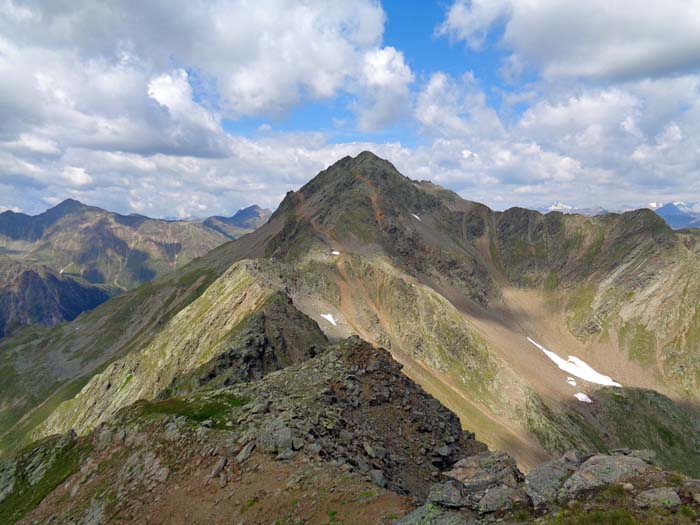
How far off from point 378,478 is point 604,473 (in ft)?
36.8

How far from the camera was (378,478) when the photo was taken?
75.7 feet

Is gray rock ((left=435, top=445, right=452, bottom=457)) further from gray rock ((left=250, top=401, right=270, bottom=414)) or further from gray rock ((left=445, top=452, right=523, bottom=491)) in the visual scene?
gray rock ((left=250, top=401, right=270, bottom=414))

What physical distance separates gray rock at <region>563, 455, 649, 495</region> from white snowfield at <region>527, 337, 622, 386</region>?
593ft

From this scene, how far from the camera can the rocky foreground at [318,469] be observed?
16.2 meters

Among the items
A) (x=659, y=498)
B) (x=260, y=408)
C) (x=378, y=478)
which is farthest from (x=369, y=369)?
(x=659, y=498)

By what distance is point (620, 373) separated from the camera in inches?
7293

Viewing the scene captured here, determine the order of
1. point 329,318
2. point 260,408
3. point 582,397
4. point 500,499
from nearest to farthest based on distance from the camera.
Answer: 1. point 500,499
2. point 260,408
3. point 329,318
4. point 582,397

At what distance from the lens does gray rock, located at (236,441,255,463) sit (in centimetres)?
2498

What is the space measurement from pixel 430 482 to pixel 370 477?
7150 millimetres

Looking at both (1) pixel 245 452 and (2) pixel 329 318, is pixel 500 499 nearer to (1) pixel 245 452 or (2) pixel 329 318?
(1) pixel 245 452

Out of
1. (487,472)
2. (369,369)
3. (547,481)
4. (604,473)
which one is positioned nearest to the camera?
(604,473)

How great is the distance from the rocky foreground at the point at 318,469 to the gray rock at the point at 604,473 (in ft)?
0.19

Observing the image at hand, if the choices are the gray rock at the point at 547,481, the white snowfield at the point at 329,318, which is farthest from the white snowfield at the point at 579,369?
the gray rock at the point at 547,481

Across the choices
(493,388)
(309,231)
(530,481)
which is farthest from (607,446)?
(530,481)
